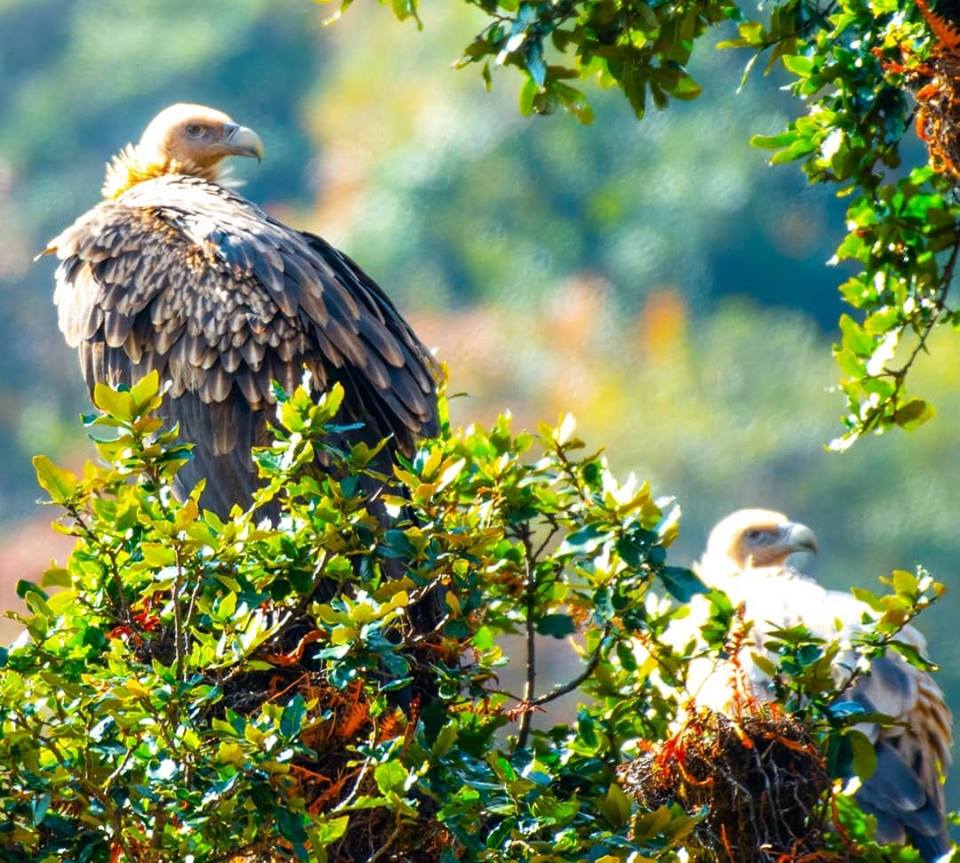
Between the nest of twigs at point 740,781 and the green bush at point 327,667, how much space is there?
0.17 ft

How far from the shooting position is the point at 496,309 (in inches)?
329

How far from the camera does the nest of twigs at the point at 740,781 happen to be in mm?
2754

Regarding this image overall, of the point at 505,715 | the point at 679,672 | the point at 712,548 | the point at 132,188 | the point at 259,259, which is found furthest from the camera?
the point at 712,548

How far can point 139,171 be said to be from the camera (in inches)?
195

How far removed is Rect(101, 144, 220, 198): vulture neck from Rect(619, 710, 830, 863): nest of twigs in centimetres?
270

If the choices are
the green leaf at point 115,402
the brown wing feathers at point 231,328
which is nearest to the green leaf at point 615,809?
the green leaf at point 115,402

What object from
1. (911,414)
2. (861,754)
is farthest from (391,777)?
(911,414)

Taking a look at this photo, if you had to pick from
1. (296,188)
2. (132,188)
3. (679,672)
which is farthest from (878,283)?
(296,188)

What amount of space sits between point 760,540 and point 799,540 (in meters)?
0.14

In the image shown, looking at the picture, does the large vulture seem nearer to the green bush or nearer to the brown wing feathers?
the brown wing feathers

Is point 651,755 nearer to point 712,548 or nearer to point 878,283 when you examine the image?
point 878,283

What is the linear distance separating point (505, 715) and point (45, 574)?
31.2 inches

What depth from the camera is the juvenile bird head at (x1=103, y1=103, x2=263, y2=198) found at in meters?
4.88

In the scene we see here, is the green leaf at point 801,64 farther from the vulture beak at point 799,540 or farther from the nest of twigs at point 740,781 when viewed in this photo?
the vulture beak at point 799,540
